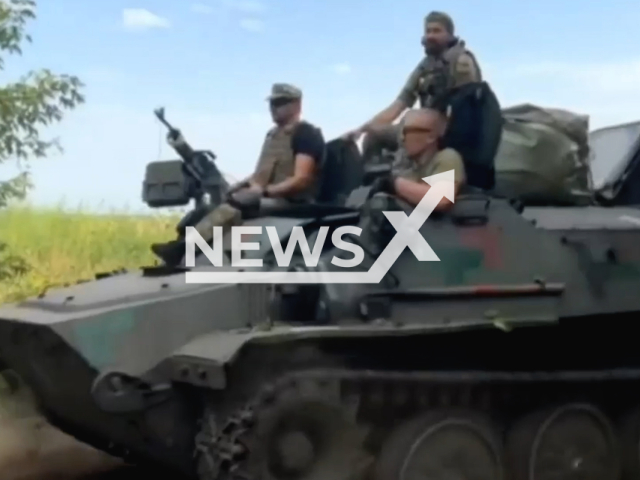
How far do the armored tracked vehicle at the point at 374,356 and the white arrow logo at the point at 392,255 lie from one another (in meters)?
0.04

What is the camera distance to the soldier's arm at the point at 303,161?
303 inches

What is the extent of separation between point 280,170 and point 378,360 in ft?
6.87

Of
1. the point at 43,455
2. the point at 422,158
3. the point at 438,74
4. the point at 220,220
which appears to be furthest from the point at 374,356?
the point at 43,455

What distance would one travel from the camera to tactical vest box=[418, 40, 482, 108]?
7633 millimetres

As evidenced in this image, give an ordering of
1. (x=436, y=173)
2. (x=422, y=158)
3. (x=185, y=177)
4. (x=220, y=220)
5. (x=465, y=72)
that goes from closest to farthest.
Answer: (x=436, y=173), (x=422, y=158), (x=220, y=220), (x=465, y=72), (x=185, y=177)

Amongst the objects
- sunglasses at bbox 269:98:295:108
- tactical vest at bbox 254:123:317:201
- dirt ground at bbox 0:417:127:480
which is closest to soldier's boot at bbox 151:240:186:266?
tactical vest at bbox 254:123:317:201

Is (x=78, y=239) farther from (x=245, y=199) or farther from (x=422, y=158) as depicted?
(x=422, y=158)

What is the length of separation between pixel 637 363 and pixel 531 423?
86 centimetres

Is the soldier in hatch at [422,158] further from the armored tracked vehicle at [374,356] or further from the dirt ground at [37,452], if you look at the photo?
the dirt ground at [37,452]

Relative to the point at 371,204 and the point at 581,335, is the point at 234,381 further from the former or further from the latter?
the point at 581,335

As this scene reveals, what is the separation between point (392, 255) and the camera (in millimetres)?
6520

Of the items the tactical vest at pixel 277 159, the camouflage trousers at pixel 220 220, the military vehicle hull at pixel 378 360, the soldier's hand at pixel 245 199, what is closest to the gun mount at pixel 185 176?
the tactical vest at pixel 277 159

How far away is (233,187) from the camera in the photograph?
805 cm

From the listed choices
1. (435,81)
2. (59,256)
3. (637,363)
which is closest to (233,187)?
(435,81)
